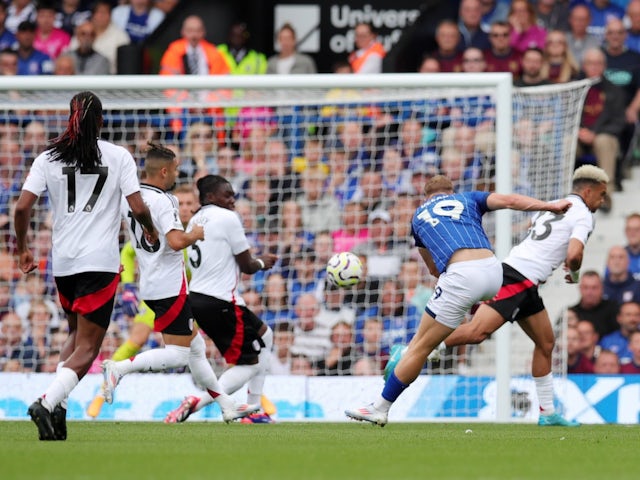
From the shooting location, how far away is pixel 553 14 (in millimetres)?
18188

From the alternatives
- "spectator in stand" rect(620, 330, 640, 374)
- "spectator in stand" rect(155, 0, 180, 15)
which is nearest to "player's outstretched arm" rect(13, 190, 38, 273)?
"spectator in stand" rect(620, 330, 640, 374)

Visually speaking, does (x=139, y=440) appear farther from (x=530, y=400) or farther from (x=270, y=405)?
(x=530, y=400)

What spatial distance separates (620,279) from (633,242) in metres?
0.47

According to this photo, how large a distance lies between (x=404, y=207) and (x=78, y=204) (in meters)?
6.60

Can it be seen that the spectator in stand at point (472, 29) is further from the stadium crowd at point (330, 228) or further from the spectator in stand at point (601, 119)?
the spectator in stand at point (601, 119)

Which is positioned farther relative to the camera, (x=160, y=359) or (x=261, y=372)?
(x=261, y=372)

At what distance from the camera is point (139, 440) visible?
8.73 m

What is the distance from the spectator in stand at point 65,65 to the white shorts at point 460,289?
29.6ft

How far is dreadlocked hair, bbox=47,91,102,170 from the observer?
8.74m

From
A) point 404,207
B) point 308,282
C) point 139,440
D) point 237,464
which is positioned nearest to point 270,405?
→ point 308,282

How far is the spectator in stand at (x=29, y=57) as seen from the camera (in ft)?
59.7

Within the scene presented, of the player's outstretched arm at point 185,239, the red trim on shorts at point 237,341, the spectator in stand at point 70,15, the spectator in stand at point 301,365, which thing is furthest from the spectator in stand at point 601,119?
the player's outstretched arm at point 185,239

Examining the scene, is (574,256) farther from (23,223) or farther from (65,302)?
(23,223)

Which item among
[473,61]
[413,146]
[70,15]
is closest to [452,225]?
[413,146]
